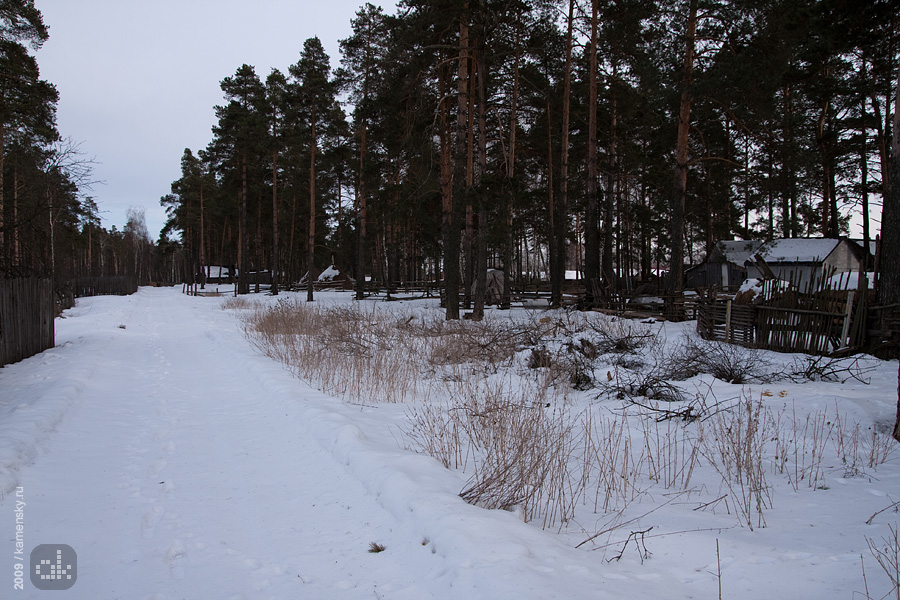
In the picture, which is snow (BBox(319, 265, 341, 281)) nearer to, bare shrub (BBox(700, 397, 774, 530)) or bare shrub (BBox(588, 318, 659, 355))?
bare shrub (BBox(588, 318, 659, 355))

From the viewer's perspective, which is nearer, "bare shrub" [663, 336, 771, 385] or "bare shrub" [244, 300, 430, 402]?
"bare shrub" [244, 300, 430, 402]

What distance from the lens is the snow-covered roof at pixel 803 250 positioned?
26359 millimetres

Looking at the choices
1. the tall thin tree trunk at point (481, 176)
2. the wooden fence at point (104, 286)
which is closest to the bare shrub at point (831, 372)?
the tall thin tree trunk at point (481, 176)

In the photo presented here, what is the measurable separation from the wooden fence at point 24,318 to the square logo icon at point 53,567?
27.3ft

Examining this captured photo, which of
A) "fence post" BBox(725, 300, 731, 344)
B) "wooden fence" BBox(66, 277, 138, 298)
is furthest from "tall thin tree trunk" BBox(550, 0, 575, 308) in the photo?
"wooden fence" BBox(66, 277, 138, 298)

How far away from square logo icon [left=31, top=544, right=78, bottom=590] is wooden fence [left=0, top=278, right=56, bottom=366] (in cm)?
833

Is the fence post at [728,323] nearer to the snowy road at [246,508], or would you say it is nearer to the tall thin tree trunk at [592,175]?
the tall thin tree trunk at [592,175]

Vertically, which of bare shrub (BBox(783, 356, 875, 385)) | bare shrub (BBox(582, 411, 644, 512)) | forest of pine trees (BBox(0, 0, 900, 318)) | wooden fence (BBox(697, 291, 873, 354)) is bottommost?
bare shrub (BBox(582, 411, 644, 512))

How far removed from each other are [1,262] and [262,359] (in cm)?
579

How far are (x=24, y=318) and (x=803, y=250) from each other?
109 feet

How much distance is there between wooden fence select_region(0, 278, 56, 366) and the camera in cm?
908

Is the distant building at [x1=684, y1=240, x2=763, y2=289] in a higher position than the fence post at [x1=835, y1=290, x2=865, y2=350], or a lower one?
higher

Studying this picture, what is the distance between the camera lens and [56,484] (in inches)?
153

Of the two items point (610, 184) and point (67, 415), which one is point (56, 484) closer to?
point (67, 415)
